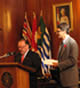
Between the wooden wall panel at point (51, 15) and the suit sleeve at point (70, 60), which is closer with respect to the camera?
the suit sleeve at point (70, 60)

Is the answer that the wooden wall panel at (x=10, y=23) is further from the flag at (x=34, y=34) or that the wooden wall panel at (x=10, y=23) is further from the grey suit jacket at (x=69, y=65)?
the grey suit jacket at (x=69, y=65)

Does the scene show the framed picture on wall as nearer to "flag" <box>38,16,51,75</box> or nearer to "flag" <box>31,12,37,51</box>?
"flag" <box>38,16,51,75</box>

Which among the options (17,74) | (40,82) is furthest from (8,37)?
(17,74)

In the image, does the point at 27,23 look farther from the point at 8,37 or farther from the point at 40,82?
the point at 40,82

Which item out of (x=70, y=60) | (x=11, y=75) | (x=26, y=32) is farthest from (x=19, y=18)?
(x=11, y=75)

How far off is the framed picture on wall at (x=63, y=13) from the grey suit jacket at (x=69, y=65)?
9.36 ft

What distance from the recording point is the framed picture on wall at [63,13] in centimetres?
648

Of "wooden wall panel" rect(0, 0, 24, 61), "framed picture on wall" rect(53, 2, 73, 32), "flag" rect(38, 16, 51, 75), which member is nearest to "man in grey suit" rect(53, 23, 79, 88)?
"wooden wall panel" rect(0, 0, 24, 61)

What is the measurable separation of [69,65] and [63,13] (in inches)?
130

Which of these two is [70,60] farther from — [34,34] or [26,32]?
[26,32]

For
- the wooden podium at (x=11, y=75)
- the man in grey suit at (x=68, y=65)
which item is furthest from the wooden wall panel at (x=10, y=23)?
the wooden podium at (x=11, y=75)

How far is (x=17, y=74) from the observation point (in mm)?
2896

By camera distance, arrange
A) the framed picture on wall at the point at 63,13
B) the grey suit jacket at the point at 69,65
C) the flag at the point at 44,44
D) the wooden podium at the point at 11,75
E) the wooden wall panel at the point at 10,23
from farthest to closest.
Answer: the framed picture on wall at the point at 63,13 → the flag at the point at 44,44 → the wooden wall panel at the point at 10,23 → the grey suit jacket at the point at 69,65 → the wooden podium at the point at 11,75

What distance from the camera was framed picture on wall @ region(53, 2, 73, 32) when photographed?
6477 millimetres
